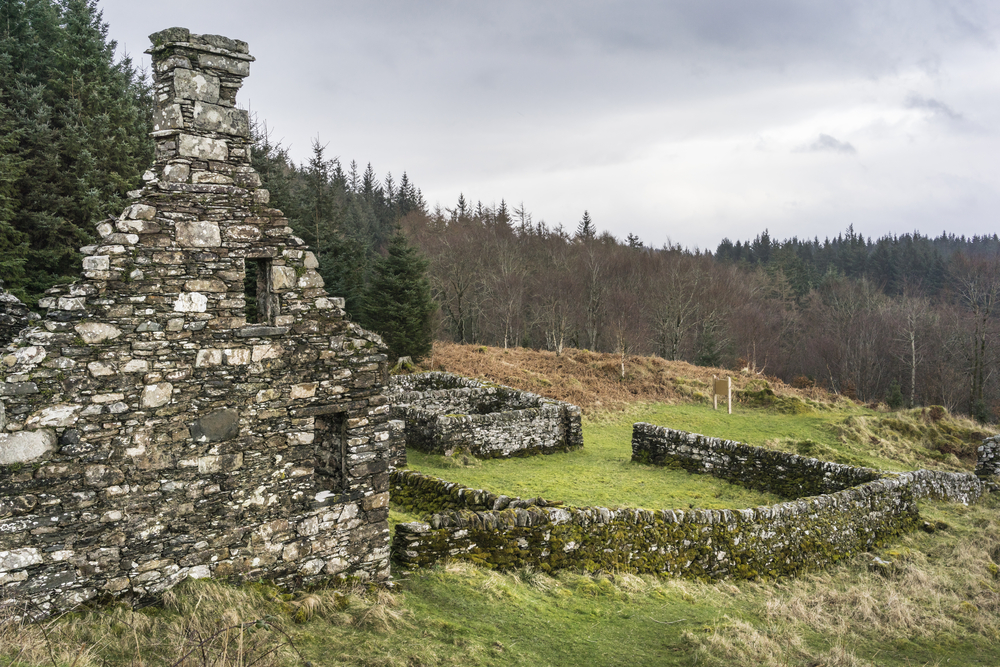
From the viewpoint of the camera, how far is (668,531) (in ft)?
31.7

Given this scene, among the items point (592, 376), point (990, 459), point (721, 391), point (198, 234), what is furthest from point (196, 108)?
point (592, 376)

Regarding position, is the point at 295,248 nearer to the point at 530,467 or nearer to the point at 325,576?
the point at 325,576

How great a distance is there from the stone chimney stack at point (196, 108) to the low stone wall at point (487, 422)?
10683mm

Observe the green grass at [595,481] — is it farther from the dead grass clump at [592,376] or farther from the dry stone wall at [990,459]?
the dead grass clump at [592,376]

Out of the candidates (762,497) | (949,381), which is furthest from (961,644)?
(949,381)

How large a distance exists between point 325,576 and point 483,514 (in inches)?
98.4

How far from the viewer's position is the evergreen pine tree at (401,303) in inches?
1294

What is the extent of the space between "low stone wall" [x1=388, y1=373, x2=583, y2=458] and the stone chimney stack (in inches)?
421

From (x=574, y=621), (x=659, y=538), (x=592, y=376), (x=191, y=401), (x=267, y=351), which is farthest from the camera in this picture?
(x=592, y=376)

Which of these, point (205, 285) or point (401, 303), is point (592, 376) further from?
point (205, 285)

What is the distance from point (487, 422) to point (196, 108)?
39.4ft

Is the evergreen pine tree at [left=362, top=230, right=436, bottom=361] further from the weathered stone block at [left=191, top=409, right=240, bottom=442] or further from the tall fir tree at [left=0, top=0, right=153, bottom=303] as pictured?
the weathered stone block at [left=191, top=409, right=240, bottom=442]

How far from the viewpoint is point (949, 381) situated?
1892 inches

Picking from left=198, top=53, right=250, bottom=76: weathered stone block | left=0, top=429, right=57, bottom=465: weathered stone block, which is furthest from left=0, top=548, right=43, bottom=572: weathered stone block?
left=198, top=53, right=250, bottom=76: weathered stone block
